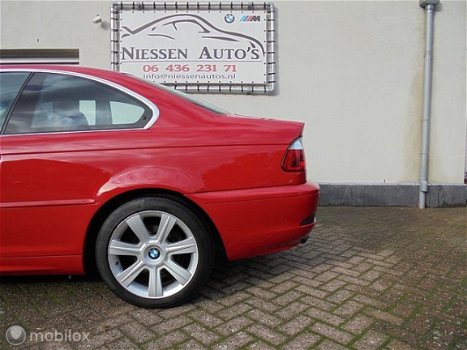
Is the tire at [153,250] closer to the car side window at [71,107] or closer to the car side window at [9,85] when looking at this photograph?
the car side window at [71,107]

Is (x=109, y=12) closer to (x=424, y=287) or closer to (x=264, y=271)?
(x=264, y=271)

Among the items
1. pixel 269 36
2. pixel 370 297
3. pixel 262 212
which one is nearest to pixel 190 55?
pixel 269 36

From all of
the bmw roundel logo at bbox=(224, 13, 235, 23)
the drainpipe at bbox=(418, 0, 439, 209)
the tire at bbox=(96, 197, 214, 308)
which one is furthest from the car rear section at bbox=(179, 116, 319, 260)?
the drainpipe at bbox=(418, 0, 439, 209)

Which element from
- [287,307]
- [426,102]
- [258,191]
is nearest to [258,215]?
[258,191]

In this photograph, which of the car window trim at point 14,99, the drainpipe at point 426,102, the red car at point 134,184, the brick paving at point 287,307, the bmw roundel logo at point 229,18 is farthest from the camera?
the bmw roundel logo at point 229,18

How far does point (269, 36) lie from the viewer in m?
5.87

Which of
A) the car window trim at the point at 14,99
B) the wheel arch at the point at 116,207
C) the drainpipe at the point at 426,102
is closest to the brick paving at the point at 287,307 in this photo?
the wheel arch at the point at 116,207

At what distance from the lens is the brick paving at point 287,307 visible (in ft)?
6.82

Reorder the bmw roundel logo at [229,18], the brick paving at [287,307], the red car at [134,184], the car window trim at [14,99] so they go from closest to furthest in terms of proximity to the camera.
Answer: the brick paving at [287,307] < the red car at [134,184] < the car window trim at [14,99] < the bmw roundel logo at [229,18]

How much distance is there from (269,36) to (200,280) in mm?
4525

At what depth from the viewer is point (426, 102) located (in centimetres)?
585

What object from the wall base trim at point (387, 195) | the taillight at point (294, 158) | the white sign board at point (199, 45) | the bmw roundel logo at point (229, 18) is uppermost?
the bmw roundel logo at point (229, 18)

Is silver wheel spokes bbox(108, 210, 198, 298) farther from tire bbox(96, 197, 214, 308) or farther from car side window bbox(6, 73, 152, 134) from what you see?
car side window bbox(6, 73, 152, 134)

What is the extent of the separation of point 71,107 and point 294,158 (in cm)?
152
